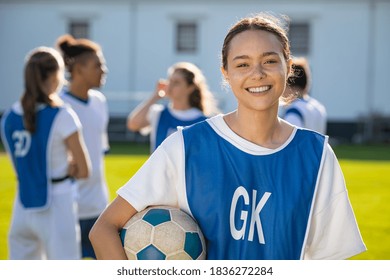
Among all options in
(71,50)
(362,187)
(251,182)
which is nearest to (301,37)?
(362,187)

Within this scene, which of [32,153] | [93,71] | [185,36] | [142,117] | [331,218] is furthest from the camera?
[185,36]

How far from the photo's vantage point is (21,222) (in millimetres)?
4320

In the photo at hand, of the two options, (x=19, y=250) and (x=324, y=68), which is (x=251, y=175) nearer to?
(x=19, y=250)

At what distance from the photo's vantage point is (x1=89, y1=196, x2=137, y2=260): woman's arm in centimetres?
221

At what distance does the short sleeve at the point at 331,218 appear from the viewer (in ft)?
7.61

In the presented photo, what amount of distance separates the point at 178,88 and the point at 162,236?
3380 mm

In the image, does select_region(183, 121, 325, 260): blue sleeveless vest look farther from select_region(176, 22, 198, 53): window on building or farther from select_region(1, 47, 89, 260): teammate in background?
select_region(176, 22, 198, 53): window on building

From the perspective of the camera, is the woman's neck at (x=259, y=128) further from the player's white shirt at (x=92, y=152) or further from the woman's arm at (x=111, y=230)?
the player's white shirt at (x=92, y=152)

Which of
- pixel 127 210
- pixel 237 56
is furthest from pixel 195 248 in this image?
pixel 237 56

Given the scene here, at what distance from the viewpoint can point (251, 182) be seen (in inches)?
90.0

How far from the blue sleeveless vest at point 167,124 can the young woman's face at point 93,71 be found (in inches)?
23.5

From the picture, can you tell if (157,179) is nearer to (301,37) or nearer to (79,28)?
(301,37)

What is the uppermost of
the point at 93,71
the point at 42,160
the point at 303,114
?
the point at 93,71
